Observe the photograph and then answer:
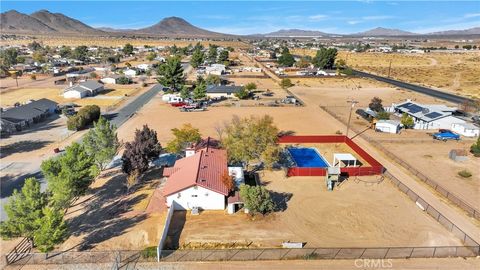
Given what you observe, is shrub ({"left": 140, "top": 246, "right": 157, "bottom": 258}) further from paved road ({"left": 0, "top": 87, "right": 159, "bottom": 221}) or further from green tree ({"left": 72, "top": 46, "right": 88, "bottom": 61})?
green tree ({"left": 72, "top": 46, "right": 88, "bottom": 61})

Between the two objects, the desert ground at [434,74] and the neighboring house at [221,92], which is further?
the desert ground at [434,74]

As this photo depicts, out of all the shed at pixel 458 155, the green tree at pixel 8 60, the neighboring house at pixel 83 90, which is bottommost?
the shed at pixel 458 155

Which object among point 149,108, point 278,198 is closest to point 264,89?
point 149,108

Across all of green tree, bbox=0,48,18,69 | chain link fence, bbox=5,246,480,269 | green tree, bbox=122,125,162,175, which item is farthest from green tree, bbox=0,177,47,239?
green tree, bbox=0,48,18,69

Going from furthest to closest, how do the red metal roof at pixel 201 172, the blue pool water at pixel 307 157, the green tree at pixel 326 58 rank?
the green tree at pixel 326 58, the blue pool water at pixel 307 157, the red metal roof at pixel 201 172

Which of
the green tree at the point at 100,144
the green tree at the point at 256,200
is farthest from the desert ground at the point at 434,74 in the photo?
the green tree at the point at 100,144

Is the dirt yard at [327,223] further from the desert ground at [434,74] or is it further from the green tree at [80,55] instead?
the green tree at [80,55]

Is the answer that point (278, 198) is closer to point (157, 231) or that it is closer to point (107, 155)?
point (157, 231)
